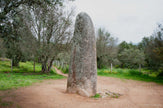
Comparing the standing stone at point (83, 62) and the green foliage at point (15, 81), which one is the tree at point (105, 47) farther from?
the standing stone at point (83, 62)

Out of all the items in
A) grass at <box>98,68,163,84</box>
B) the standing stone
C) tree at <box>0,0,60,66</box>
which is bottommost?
grass at <box>98,68,163,84</box>

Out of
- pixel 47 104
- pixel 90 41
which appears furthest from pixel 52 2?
pixel 47 104

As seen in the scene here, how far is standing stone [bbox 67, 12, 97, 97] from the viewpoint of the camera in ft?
20.1

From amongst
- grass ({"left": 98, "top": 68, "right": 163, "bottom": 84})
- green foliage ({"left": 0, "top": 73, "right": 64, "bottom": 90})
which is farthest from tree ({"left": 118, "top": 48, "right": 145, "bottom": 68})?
green foliage ({"left": 0, "top": 73, "right": 64, "bottom": 90})

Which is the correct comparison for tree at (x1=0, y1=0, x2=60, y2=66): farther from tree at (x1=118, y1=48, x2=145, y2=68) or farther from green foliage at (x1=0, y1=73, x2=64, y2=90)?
tree at (x1=118, y1=48, x2=145, y2=68)

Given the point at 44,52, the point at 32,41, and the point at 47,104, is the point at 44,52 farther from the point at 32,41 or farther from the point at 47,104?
the point at 47,104

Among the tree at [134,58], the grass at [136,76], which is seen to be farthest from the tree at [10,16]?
the tree at [134,58]

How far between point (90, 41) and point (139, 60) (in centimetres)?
2327

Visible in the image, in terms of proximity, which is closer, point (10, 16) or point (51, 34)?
point (10, 16)

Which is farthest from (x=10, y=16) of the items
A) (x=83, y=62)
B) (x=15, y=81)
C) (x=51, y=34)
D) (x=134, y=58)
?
(x=134, y=58)

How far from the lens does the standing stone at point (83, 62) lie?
613 centimetres

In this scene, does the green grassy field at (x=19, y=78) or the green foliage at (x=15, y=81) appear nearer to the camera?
the green foliage at (x=15, y=81)

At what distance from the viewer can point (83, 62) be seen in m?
6.24

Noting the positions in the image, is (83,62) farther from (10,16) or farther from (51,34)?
(51,34)
